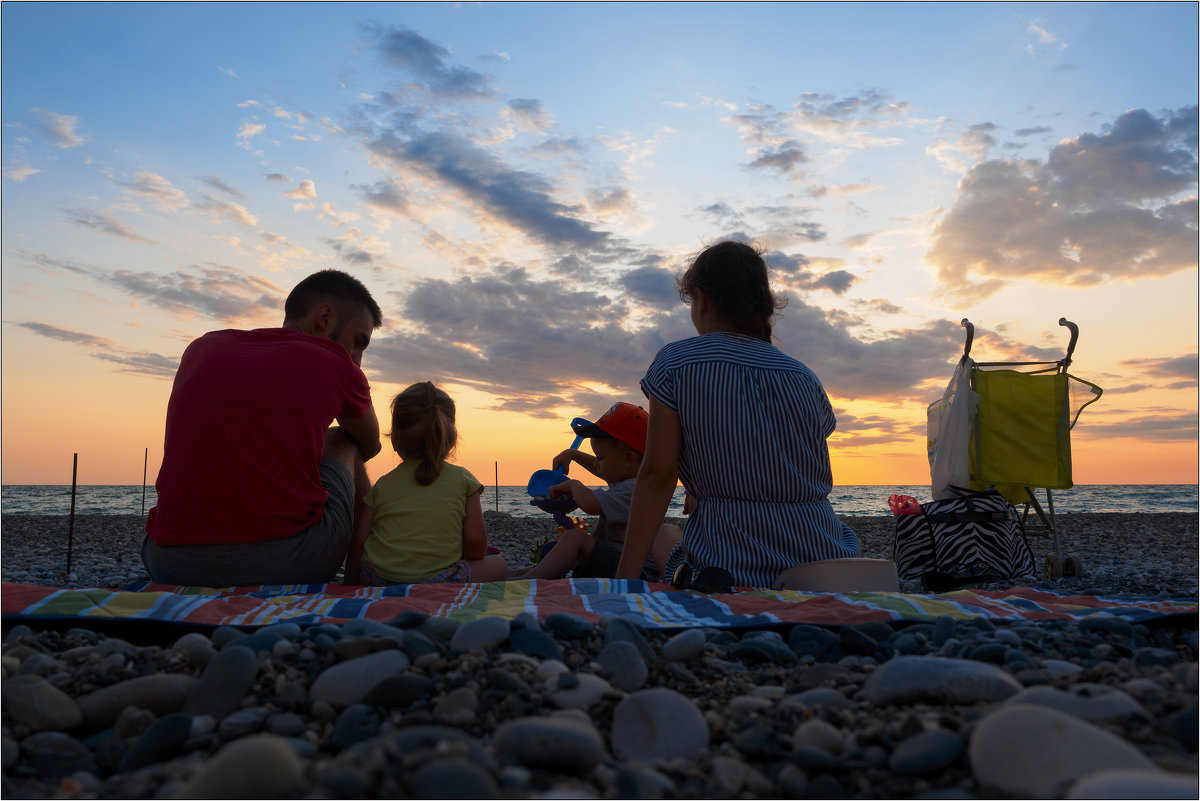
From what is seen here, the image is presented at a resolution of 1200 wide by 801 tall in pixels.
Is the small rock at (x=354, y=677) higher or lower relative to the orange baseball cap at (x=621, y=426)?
lower

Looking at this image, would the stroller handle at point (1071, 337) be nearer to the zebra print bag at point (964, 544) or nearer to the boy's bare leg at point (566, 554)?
the zebra print bag at point (964, 544)

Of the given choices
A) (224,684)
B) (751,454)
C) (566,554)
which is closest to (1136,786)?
(224,684)

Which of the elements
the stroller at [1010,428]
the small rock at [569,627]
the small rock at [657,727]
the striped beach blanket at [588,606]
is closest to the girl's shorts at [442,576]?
the striped beach blanket at [588,606]

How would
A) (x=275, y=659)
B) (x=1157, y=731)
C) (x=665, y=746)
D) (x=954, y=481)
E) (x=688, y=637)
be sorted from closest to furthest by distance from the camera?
(x=1157, y=731)
(x=665, y=746)
(x=275, y=659)
(x=688, y=637)
(x=954, y=481)

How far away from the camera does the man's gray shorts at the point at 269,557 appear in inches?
107

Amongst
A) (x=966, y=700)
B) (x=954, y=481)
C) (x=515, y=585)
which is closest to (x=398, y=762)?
(x=966, y=700)

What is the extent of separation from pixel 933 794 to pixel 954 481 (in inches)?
167

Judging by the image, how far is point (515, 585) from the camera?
273cm

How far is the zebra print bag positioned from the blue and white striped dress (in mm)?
1711

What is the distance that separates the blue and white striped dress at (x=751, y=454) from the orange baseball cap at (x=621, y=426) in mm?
1245

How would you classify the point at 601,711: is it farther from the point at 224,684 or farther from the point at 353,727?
the point at 224,684

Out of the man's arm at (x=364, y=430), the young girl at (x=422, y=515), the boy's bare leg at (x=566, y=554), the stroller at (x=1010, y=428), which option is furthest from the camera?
the stroller at (x=1010, y=428)

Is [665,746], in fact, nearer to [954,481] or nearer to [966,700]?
[966,700]

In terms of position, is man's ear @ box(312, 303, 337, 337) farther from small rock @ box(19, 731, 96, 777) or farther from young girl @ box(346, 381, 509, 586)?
small rock @ box(19, 731, 96, 777)
